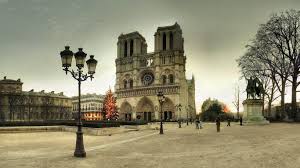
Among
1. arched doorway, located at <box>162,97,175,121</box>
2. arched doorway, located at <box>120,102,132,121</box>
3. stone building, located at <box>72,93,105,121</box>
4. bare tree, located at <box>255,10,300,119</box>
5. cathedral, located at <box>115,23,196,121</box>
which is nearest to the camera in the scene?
bare tree, located at <box>255,10,300,119</box>

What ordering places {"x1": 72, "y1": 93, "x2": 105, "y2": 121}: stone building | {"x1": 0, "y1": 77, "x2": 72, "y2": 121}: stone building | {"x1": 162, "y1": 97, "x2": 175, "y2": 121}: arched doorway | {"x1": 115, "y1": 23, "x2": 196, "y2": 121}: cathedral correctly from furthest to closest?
{"x1": 72, "y1": 93, "x2": 105, "y2": 121}: stone building → {"x1": 0, "y1": 77, "x2": 72, "y2": 121}: stone building → {"x1": 115, "y1": 23, "x2": 196, "y2": 121}: cathedral → {"x1": 162, "y1": 97, "x2": 175, "y2": 121}: arched doorway

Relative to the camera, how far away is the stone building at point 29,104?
311 feet

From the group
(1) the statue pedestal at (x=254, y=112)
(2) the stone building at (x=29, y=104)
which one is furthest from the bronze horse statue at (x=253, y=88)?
(2) the stone building at (x=29, y=104)

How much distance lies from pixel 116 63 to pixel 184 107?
27127mm

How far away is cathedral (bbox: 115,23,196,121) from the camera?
88938 mm

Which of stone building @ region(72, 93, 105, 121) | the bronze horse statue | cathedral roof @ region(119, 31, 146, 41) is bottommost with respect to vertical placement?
stone building @ region(72, 93, 105, 121)

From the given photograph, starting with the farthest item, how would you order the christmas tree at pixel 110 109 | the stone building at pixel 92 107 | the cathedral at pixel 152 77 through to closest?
the stone building at pixel 92 107, the christmas tree at pixel 110 109, the cathedral at pixel 152 77

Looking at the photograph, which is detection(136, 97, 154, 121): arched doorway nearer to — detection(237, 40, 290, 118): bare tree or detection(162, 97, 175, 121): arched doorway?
detection(162, 97, 175, 121): arched doorway

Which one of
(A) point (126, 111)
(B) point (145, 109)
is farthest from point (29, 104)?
(B) point (145, 109)

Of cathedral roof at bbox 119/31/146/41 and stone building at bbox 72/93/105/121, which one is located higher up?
cathedral roof at bbox 119/31/146/41

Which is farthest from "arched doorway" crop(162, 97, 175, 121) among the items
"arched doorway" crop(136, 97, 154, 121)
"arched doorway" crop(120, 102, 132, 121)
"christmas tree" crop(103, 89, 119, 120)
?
Result: "christmas tree" crop(103, 89, 119, 120)

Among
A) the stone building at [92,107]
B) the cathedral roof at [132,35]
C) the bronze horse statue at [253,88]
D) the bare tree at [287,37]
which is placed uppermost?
the cathedral roof at [132,35]

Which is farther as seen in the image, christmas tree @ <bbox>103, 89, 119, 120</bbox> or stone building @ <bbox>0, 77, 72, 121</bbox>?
christmas tree @ <bbox>103, 89, 119, 120</bbox>

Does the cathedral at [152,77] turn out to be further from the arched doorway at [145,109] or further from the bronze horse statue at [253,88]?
the bronze horse statue at [253,88]
